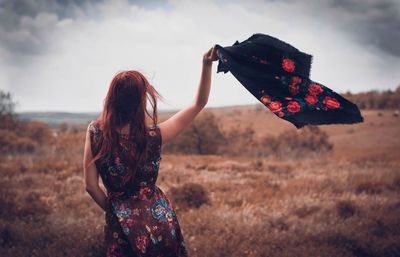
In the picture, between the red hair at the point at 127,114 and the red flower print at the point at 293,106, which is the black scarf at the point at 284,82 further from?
the red hair at the point at 127,114

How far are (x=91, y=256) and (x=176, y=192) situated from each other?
435 cm

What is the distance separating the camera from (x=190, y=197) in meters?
9.70

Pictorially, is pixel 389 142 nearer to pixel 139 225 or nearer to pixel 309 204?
pixel 309 204

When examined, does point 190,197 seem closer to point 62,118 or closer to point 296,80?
point 296,80

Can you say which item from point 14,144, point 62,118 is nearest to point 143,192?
point 14,144

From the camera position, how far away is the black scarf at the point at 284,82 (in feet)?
10.9

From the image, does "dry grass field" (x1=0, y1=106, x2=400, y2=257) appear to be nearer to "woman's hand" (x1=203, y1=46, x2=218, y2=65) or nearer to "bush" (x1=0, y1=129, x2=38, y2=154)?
"woman's hand" (x1=203, y1=46, x2=218, y2=65)

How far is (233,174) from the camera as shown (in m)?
16.0

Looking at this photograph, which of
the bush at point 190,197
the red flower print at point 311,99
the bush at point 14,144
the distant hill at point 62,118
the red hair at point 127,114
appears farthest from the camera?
the distant hill at point 62,118

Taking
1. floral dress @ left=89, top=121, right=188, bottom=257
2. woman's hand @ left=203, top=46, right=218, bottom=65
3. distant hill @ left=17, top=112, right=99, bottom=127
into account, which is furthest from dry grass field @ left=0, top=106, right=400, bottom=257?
distant hill @ left=17, top=112, right=99, bottom=127

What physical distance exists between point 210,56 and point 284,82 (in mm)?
734

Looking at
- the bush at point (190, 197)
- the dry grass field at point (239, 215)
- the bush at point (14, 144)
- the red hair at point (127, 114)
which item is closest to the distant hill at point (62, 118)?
the bush at point (14, 144)

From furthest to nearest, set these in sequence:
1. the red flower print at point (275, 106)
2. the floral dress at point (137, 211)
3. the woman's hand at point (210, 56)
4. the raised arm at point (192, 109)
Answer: the red flower print at point (275, 106), the woman's hand at point (210, 56), the raised arm at point (192, 109), the floral dress at point (137, 211)

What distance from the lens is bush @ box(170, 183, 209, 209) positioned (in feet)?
31.2
